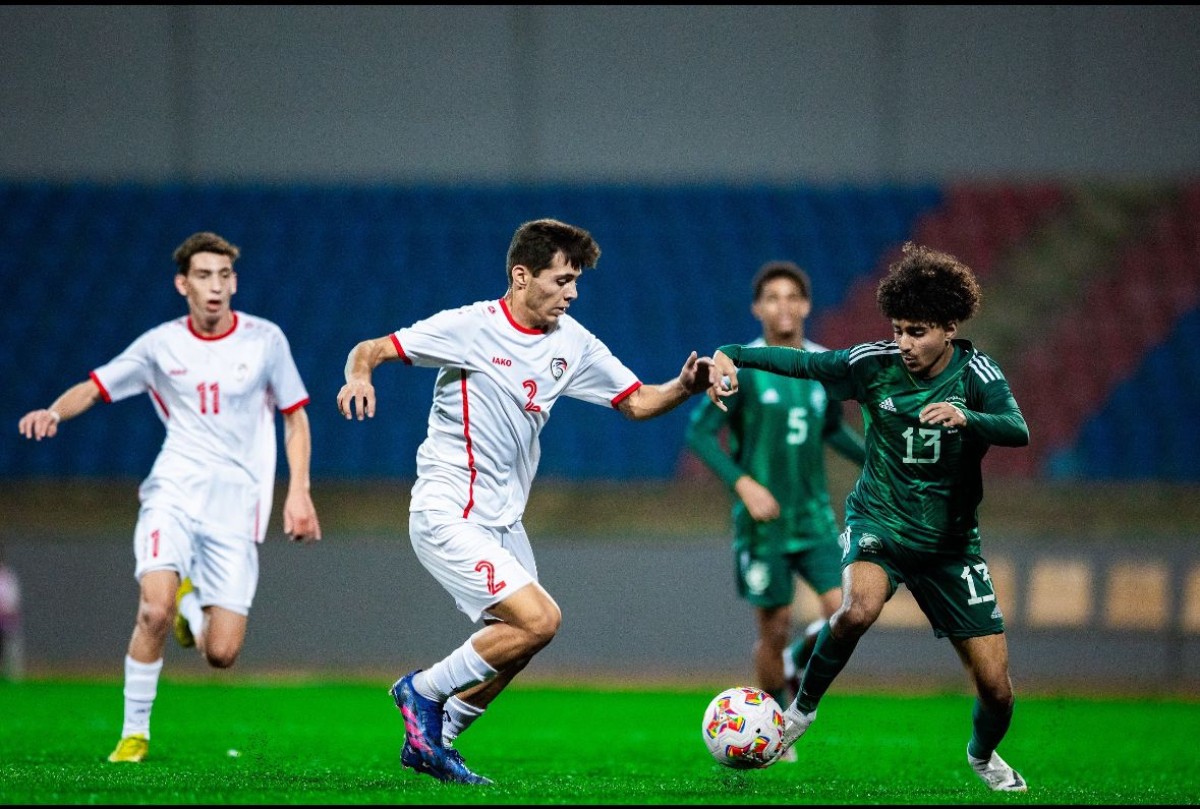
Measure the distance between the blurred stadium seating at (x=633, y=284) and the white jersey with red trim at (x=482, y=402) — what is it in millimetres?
7342

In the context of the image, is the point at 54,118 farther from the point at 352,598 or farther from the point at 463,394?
the point at 463,394

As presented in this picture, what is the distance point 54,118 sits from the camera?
1569 cm

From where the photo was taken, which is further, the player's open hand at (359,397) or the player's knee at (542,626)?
the player's knee at (542,626)

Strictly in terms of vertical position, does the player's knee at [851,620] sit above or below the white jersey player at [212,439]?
below

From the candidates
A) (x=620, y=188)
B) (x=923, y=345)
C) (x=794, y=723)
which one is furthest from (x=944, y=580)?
(x=620, y=188)

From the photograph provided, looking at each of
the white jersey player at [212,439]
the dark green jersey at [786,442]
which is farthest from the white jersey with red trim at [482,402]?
the dark green jersey at [786,442]

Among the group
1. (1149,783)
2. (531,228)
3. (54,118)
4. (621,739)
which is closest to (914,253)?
(531,228)

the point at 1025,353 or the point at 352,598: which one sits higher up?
the point at 1025,353

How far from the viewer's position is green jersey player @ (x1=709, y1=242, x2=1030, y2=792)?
17.4ft

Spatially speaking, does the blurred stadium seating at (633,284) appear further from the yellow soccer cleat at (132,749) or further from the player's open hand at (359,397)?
the player's open hand at (359,397)

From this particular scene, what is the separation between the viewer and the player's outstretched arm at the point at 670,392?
561cm

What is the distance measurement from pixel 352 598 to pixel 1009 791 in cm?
769

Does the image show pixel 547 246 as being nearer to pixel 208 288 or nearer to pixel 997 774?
pixel 208 288

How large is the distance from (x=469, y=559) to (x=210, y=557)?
200cm
